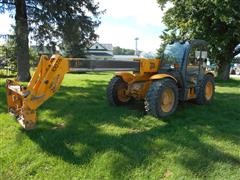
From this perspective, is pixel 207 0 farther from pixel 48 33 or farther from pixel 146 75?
pixel 146 75

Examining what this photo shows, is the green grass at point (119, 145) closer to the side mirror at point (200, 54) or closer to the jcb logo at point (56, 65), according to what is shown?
the jcb logo at point (56, 65)

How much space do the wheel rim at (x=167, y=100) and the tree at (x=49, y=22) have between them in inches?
324

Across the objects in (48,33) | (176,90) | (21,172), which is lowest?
(21,172)

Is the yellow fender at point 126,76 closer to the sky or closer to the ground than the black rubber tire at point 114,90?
closer to the sky

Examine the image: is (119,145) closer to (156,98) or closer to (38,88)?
(38,88)

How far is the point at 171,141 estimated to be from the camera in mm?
6770

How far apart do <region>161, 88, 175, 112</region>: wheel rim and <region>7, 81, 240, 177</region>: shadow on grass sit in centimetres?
25

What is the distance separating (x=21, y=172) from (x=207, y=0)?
18417mm

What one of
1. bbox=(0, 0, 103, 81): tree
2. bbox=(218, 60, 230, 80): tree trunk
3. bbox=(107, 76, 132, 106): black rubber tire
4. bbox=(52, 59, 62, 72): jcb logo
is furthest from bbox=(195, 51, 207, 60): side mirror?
bbox=(218, 60, 230, 80): tree trunk

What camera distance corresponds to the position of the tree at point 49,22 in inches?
604

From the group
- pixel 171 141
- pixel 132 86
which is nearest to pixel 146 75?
pixel 132 86

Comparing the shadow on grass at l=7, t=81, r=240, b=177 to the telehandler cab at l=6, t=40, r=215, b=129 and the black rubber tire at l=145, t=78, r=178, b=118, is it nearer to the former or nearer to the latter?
the black rubber tire at l=145, t=78, r=178, b=118

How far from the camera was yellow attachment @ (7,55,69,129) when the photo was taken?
254 inches

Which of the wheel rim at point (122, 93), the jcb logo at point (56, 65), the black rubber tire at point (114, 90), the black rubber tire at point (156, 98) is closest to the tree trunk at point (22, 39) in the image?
the black rubber tire at point (114, 90)
